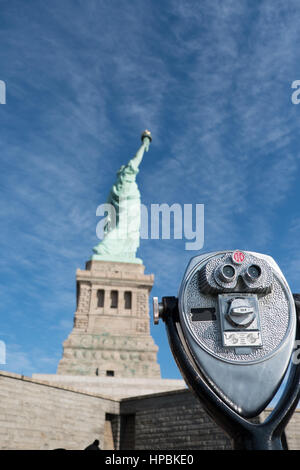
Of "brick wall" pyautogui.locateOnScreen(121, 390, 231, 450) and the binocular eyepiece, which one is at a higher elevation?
the binocular eyepiece

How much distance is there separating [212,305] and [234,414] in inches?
29.4

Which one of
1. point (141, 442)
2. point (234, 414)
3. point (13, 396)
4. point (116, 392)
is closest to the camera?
point (234, 414)

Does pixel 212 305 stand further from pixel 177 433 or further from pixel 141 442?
pixel 141 442

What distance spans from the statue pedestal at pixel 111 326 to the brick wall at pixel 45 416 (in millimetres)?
9899

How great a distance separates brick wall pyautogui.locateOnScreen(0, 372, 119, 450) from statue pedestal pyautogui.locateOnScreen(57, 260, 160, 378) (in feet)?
32.5

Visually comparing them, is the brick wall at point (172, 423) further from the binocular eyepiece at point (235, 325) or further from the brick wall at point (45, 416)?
the binocular eyepiece at point (235, 325)

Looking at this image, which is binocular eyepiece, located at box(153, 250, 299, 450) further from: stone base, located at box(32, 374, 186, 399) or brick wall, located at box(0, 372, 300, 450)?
stone base, located at box(32, 374, 186, 399)

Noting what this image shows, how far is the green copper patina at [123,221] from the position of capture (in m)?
33.1

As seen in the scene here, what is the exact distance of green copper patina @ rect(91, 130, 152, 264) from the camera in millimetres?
33062

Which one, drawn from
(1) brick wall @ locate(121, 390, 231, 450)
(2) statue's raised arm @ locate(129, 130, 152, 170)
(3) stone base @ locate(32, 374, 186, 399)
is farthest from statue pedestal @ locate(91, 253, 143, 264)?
(1) brick wall @ locate(121, 390, 231, 450)

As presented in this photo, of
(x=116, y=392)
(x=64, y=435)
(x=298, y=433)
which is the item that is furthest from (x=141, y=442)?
(x=298, y=433)

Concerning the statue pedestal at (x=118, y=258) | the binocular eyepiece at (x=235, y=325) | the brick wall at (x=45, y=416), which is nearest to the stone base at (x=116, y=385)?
the brick wall at (x=45, y=416)

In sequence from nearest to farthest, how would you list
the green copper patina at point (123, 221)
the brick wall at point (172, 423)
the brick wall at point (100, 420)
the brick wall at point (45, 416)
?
the brick wall at point (45, 416)
the brick wall at point (100, 420)
the brick wall at point (172, 423)
the green copper patina at point (123, 221)
